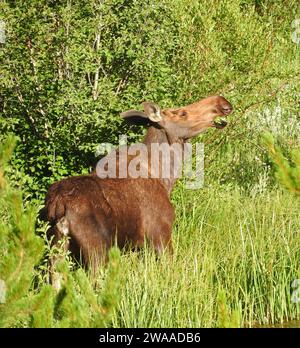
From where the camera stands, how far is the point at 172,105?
10.9 meters

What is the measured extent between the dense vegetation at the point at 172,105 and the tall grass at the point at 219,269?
2 cm

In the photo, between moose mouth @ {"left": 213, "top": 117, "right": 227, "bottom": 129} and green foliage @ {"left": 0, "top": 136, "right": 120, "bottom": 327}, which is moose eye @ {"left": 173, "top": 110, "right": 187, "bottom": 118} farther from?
green foliage @ {"left": 0, "top": 136, "right": 120, "bottom": 327}

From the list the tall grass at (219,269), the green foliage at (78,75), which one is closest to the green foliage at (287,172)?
the tall grass at (219,269)

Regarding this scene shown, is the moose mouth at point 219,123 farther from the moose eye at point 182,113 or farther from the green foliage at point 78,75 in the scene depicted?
the green foliage at point 78,75

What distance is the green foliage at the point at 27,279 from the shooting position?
4.98m

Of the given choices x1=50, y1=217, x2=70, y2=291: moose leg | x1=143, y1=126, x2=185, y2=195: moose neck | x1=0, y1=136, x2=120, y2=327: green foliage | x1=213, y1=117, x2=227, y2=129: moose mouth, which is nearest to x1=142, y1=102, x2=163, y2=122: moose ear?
x1=143, y1=126, x2=185, y2=195: moose neck

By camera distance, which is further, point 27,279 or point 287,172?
point 287,172

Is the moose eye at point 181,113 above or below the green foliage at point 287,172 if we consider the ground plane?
above

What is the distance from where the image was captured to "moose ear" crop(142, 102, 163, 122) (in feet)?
31.7

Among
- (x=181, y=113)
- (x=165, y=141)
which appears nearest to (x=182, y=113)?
(x=181, y=113)

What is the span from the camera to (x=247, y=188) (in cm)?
1202

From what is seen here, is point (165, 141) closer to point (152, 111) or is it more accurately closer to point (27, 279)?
point (152, 111)

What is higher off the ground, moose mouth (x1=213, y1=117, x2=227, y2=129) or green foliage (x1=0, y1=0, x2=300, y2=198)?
green foliage (x1=0, y1=0, x2=300, y2=198)

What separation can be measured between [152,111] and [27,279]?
484cm
